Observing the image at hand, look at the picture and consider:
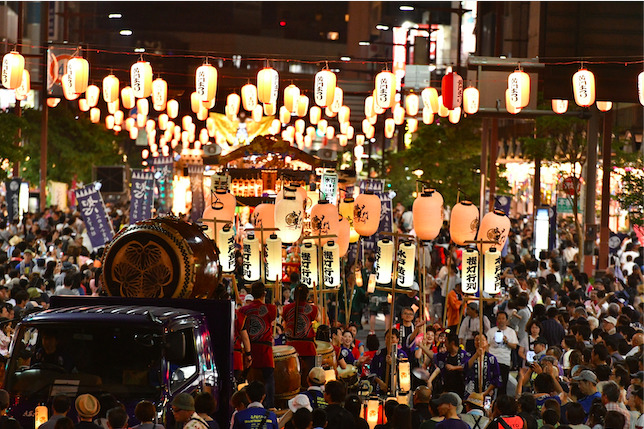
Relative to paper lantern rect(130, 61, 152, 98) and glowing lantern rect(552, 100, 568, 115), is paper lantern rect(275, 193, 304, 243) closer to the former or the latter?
paper lantern rect(130, 61, 152, 98)

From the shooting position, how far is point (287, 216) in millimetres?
15938

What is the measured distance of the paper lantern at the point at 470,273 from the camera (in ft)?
45.8

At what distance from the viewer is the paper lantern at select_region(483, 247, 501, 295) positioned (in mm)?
13852

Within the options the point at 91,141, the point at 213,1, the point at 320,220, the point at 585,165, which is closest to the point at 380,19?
the point at 213,1

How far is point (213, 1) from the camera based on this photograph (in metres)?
57.8

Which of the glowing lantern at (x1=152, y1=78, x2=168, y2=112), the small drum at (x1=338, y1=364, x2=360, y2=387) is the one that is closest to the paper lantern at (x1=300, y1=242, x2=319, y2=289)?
the small drum at (x1=338, y1=364, x2=360, y2=387)

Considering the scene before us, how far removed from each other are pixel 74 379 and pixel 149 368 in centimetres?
61

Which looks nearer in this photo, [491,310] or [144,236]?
[144,236]

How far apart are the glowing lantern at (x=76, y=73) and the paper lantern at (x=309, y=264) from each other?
7060mm

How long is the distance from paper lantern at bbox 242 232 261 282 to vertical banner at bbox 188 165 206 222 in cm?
1809

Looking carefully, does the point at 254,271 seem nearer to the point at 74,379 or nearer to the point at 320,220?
the point at 320,220

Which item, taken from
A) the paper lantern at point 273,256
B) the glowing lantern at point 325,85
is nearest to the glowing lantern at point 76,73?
the glowing lantern at point 325,85

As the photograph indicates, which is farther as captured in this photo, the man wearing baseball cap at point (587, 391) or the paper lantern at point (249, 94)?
the paper lantern at point (249, 94)

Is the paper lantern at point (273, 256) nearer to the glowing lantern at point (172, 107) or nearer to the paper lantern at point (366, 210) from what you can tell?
the paper lantern at point (366, 210)
